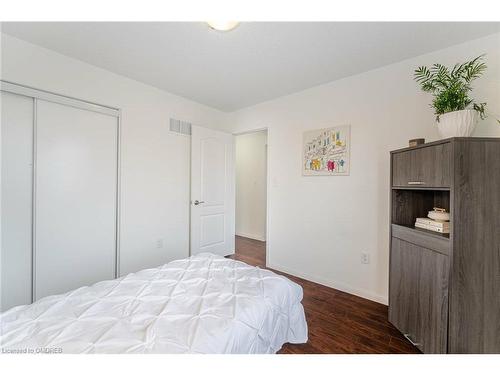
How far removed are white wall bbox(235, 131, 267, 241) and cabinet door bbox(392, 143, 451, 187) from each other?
303 cm

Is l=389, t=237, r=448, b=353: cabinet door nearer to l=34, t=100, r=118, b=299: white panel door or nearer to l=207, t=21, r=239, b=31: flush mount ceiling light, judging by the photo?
l=207, t=21, r=239, b=31: flush mount ceiling light

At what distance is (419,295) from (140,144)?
10.2ft

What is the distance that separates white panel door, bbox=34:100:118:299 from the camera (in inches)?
81.5

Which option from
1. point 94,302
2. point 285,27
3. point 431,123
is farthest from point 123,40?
point 431,123

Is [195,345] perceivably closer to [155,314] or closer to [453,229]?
[155,314]

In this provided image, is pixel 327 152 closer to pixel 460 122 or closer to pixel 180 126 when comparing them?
pixel 460 122

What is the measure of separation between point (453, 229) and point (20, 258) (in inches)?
132

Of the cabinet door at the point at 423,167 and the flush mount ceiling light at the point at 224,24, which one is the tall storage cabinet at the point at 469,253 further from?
the flush mount ceiling light at the point at 224,24

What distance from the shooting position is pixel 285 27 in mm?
1678

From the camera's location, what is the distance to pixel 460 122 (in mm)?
1478

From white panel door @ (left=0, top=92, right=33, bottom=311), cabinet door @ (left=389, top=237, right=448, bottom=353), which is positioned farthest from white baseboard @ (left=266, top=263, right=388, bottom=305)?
white panel door @ (left=0, top=92, right=33, bottom=311)

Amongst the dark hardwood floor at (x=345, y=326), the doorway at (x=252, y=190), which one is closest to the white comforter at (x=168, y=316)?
the dark hardwood floor at (x=345, y=326)

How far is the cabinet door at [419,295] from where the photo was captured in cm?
140

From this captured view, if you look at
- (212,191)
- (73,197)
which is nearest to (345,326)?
(212,191)
